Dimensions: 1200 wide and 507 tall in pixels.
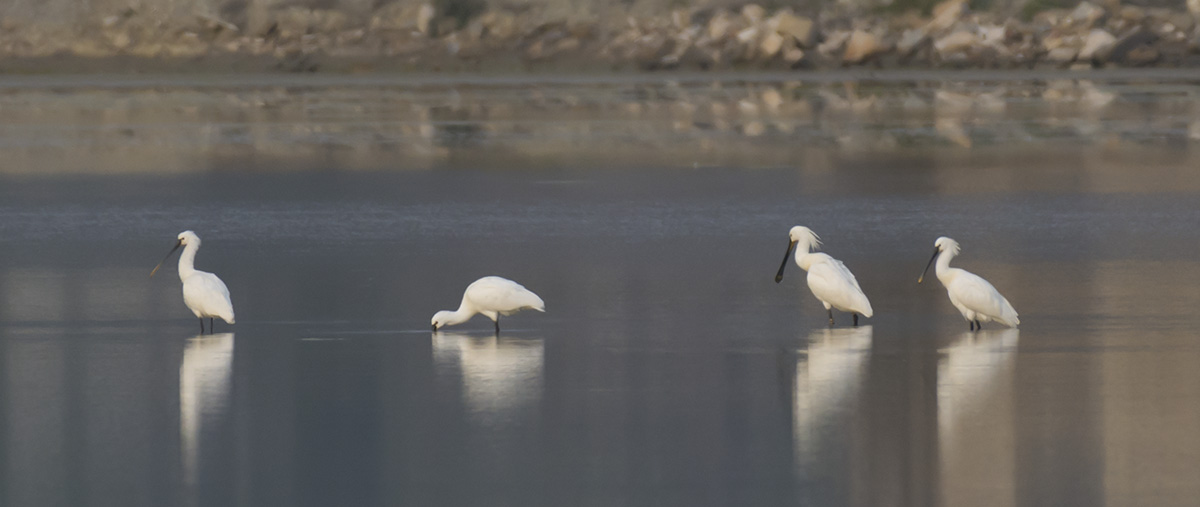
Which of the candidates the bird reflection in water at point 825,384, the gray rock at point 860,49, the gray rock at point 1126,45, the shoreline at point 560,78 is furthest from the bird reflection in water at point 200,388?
the gray rock at point 1126,45

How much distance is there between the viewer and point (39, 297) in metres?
10.6

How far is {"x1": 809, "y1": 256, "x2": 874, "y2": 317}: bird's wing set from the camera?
30.5 feet

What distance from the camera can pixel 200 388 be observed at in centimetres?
782

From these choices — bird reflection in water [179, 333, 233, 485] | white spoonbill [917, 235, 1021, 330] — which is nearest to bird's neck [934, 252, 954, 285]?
white spoonbill [917, 235, 1021, 330]

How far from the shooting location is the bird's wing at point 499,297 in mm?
9180

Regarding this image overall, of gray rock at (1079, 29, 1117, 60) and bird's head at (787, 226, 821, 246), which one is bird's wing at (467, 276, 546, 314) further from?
gray rock at (1079, 29, 1117, 60)

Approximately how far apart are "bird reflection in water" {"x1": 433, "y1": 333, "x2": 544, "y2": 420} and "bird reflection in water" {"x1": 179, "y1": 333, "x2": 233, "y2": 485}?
3.24 feet

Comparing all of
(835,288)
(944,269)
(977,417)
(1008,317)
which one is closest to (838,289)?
(835,288)

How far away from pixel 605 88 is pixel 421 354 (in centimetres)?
2551

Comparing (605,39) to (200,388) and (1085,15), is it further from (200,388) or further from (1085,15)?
(200,388)

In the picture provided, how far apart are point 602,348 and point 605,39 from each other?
36483mm

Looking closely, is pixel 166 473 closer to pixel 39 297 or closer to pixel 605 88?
pixel 39 297

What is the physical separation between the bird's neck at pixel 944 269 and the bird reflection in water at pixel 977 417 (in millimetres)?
396

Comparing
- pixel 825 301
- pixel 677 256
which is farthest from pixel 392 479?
pixel 677 256
